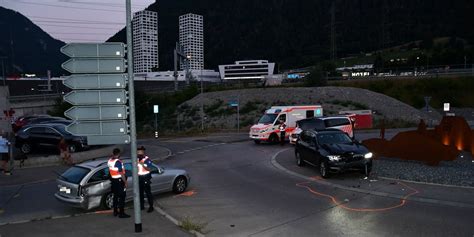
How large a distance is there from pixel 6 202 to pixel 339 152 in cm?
1138

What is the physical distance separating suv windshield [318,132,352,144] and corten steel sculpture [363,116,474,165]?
3.41 m

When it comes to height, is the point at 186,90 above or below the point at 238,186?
above

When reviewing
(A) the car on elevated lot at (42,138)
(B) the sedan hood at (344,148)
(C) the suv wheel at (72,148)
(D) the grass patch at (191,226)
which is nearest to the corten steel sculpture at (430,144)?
(B) the sedan hood at (344,148)

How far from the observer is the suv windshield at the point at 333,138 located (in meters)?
17.4

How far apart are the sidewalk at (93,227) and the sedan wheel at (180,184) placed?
2.90m

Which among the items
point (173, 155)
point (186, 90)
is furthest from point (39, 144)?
point (186, 90)

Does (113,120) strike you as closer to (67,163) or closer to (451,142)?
(67,163)

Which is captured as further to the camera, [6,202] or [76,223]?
[6,202]

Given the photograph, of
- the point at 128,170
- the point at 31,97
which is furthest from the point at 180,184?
the point at 31,97

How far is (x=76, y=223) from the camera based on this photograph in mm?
10625

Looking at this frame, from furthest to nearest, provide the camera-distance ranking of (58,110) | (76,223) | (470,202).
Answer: (58,110), (470,202), (76,223)

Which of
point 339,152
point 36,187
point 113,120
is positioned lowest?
point 36,187

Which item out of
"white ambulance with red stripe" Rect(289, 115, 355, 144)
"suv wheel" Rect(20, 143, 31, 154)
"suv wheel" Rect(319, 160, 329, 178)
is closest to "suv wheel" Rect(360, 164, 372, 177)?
"suv wheel" Rect(319, 160, 329, 178)

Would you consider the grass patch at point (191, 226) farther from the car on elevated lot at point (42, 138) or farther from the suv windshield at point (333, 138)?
the car on elevated lot at point (42, 138)
